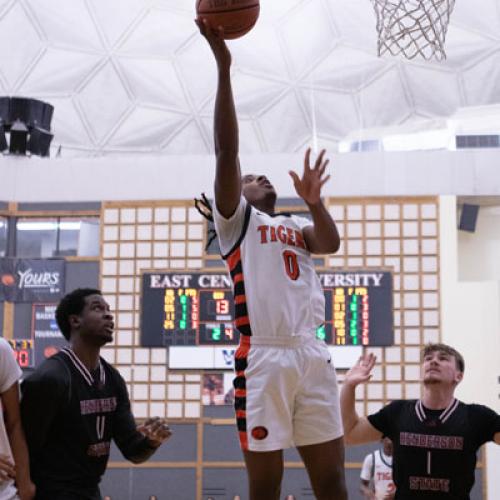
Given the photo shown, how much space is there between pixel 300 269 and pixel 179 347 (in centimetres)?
950

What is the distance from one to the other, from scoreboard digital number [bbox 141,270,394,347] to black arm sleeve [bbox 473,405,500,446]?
8226mm

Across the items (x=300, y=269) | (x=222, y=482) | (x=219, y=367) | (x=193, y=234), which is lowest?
(x=222, y=482)

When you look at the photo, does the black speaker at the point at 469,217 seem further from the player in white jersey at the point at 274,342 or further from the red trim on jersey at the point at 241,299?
the red trim on jersey at the point at 241,299

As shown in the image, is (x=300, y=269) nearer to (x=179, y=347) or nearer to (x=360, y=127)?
(x=179, y=347)

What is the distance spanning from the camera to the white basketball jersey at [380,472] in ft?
33.7

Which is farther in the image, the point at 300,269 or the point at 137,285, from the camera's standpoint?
the point at 137,285

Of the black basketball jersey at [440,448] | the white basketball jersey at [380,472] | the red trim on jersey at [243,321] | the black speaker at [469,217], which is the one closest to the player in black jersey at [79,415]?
the red trim on jersey at [243,321]

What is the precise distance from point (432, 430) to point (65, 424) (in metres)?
1.68

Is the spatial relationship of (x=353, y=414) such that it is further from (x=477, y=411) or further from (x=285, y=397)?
(x=285, y=397)

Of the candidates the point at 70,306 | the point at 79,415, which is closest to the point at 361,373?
the point at 79,415

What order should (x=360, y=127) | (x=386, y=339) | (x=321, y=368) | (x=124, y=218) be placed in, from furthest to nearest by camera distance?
(x=360, y=127) → (x=124, y=218) → (x=386, y=339) → (x=321, y=368)

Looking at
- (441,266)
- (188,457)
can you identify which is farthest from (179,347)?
(441,266)

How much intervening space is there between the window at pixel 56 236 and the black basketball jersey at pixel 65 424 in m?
9.84

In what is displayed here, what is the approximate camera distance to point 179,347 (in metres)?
13.2
